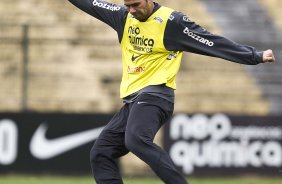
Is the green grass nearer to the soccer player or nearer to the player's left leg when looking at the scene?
the soccer player

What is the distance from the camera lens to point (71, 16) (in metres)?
16.5

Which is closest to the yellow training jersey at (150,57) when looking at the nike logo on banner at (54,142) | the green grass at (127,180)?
the green grass at (127,180)

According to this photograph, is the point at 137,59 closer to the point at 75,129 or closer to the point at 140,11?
the point at 140,11

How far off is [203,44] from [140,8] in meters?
0.63

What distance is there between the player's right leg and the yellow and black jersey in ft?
1.03

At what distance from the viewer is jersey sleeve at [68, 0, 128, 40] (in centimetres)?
746

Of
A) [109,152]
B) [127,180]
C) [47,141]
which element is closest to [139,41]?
[109,152]

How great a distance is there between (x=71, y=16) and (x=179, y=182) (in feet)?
32.7

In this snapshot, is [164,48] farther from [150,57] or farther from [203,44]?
[203,44]

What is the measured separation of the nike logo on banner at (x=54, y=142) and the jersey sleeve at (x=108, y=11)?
563 cm

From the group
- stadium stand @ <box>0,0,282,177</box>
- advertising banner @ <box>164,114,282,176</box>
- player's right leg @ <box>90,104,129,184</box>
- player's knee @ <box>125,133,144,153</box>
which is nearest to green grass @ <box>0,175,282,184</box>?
advertising banner @ <box>164,114,282,176</box>

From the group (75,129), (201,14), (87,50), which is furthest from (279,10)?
(75,129)

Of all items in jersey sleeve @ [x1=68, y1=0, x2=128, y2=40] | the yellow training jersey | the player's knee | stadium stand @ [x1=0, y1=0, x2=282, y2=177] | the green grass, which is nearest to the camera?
the player's knee

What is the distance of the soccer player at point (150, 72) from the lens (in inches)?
276
